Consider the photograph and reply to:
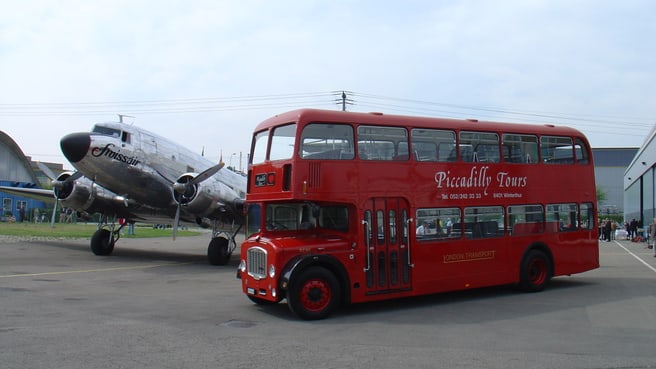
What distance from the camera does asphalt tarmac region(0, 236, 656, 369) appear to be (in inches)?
276

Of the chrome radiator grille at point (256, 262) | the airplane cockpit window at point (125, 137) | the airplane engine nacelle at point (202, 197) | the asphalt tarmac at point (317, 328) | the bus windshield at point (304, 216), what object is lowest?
the asphalt tarmac at point (317, 328)

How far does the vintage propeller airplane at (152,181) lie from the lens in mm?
18984

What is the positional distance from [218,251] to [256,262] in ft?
32.6

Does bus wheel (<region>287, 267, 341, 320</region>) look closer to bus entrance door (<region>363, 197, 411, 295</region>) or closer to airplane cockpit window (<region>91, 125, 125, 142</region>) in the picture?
bus entrance door (<region>363, 197, 411, 295</region>)

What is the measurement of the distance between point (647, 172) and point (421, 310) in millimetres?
35745

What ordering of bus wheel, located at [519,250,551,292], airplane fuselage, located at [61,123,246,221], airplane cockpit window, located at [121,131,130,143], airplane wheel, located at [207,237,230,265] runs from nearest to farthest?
bus wheel, located at [519,250,551,292], airplane fuselage, located at [61,123,246,221], airplane cockpit window, located at [121,131,130,143], airplane wheel, located at [207,237,230,265]

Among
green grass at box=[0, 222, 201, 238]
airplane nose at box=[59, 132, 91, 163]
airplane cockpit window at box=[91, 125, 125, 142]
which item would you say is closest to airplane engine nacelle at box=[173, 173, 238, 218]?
airplane cockpit window at box=[91, 125, 125, 142]

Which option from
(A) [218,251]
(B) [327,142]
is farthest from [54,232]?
(B) [327,142]

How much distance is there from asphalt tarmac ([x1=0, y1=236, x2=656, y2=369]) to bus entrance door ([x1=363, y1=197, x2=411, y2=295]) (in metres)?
0.57

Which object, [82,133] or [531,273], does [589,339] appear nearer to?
[531,273]

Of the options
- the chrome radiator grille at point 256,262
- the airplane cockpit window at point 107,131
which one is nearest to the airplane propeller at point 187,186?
the airplane cockpit window at point 107,131

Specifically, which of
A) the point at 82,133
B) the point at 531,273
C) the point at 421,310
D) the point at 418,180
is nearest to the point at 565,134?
the point at 531,273

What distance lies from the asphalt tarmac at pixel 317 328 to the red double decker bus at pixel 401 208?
56 centimetres

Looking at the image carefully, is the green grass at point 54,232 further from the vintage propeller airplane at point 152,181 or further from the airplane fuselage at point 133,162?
the airplane fuselage at point 133,162
